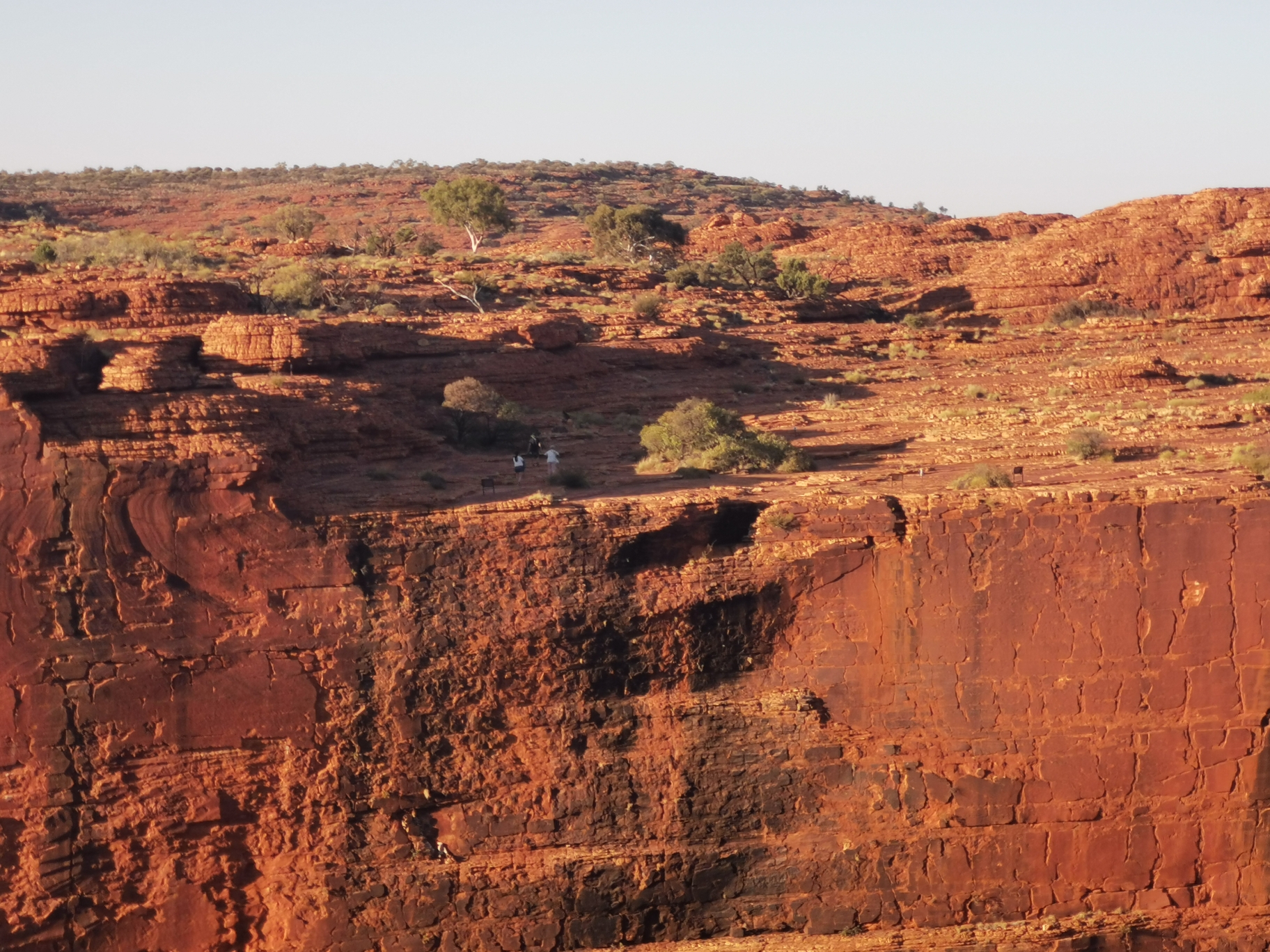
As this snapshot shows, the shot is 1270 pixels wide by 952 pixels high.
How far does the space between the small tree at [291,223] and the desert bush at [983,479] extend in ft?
93.8

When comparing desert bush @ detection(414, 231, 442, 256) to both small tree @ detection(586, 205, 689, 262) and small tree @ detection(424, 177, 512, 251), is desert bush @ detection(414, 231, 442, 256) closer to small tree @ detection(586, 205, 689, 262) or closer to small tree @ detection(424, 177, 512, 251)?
small tree @ detection(424, 177, 512, 251)

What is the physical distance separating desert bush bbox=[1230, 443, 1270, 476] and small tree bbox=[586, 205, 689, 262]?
1073 inches

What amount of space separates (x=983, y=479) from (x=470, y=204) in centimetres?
3086

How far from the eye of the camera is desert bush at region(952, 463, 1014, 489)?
15383 mm

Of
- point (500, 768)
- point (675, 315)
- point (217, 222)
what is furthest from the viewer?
point (217, 222)

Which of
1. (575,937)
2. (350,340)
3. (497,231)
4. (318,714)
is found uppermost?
(497,231)

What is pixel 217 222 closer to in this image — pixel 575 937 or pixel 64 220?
pixel 64 220

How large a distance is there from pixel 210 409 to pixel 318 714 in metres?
3.10

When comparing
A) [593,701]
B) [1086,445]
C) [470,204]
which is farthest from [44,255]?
[1086,445]

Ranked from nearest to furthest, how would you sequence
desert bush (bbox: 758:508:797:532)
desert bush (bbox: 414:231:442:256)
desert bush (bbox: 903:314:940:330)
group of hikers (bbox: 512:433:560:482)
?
desert bush (bbox: 758:508:797:532) → group of hikers (bbox: 512:433:560:482) → desert bush (bbox: 903:314:940:330) → desert bush (bbox: 414:231:442:256)

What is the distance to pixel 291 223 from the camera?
141 feet

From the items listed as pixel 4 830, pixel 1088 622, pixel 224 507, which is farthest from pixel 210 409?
pixel 1088 622

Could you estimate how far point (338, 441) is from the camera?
16.0 m

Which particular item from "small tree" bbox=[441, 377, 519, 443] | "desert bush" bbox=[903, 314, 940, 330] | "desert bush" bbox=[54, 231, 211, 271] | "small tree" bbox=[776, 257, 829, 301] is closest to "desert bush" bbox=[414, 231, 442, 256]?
"desert bush" bbox=[54, 231, 211, 271]
